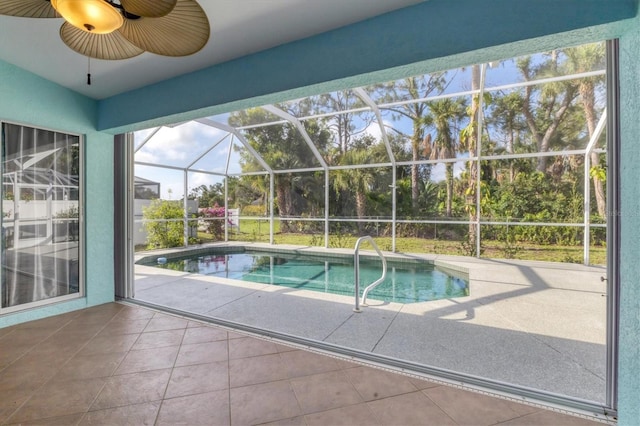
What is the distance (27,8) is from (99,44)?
1.02 feet

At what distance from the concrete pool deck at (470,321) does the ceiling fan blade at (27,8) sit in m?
2.80

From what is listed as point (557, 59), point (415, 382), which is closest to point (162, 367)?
point (415, 382)

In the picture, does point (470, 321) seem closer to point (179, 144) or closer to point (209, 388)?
point (209, 388)

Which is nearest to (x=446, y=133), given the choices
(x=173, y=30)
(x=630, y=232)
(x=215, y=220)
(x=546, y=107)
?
(x=546, y=107)

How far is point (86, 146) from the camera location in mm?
3840

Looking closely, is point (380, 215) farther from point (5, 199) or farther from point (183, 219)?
point (5, 199)

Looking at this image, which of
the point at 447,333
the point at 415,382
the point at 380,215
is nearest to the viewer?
the point at 415,382

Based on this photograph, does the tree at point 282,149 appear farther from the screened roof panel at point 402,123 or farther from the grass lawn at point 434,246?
the grass lawn at point 434,246

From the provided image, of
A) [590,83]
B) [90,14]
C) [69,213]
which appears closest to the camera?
[90,14]

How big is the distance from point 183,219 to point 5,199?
20.1 ft

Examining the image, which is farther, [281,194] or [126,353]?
[281,194]

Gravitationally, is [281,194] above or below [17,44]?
A: below

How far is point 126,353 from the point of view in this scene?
2.69 m

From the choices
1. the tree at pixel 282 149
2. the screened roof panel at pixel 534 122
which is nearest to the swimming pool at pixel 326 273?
the tree at pixel 282 149
